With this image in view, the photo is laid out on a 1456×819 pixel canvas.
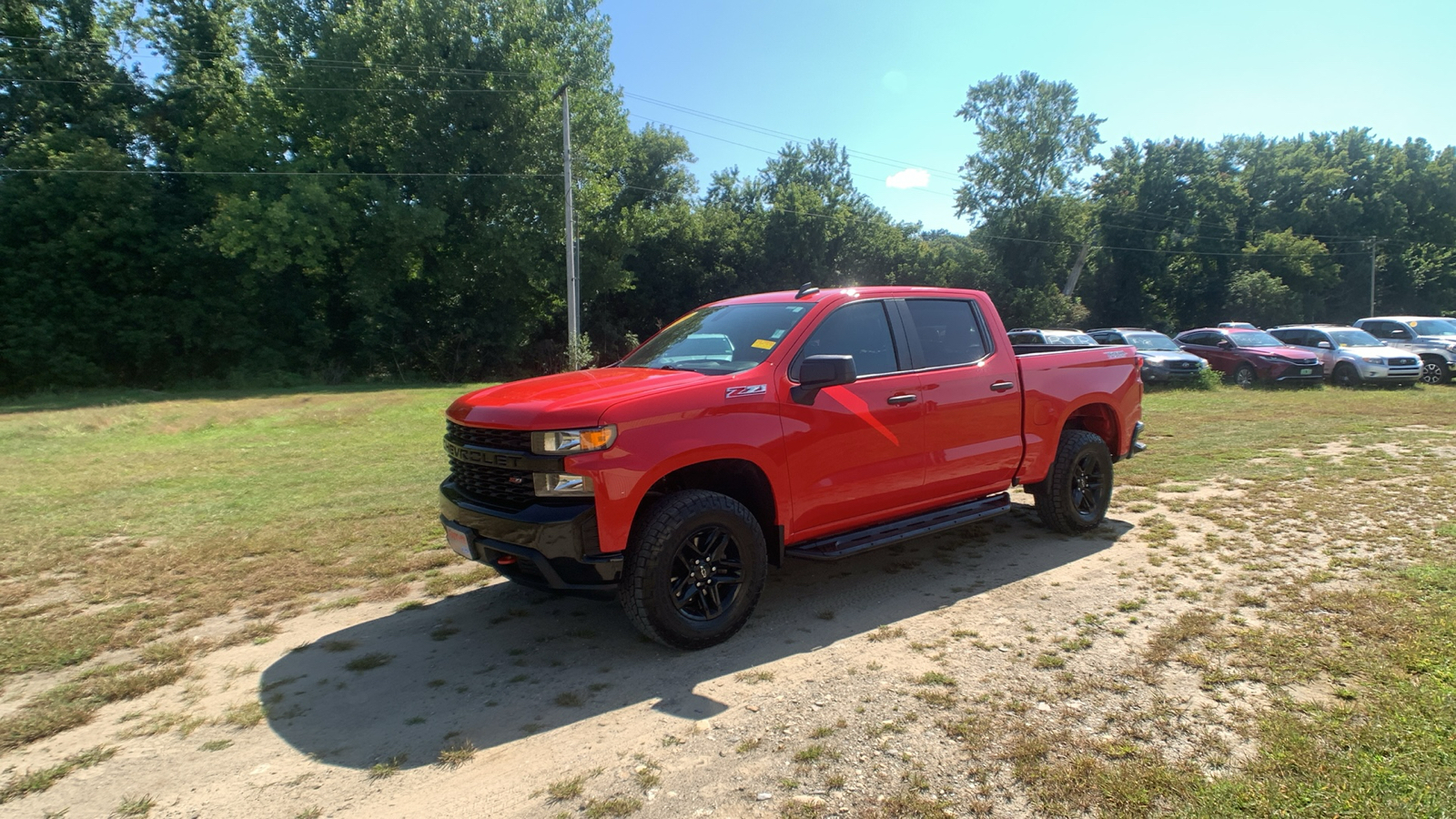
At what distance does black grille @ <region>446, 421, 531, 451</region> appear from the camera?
4072mm

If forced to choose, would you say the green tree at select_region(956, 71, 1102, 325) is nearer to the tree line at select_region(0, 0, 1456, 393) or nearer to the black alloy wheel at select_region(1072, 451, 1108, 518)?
the tree line at select_region(0, 0, 1456, 393)

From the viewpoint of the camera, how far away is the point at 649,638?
171 inches

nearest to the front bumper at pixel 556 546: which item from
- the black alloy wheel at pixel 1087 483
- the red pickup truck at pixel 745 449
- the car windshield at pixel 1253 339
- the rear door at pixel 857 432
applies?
the red pickup truck at pixel 745 449

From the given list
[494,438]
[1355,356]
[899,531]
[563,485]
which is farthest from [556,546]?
[1355,356]

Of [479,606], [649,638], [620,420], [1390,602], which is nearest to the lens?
[620,420]

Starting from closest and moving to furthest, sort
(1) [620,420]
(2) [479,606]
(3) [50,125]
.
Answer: (1) [620,420], (2) [479,606], (3) [50,125]

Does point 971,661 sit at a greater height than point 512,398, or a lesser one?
lesser

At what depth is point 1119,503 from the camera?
25.1 ft

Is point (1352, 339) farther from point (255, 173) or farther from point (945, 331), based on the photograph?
point (255, 173)

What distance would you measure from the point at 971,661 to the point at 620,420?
221 cm

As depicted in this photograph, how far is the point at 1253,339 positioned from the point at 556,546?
2278 centimetres

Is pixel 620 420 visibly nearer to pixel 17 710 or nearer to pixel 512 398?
pixel 512 398

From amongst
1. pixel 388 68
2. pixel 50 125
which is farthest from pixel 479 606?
pixel 50 125

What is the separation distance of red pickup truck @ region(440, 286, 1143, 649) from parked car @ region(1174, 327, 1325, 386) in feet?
56.3
